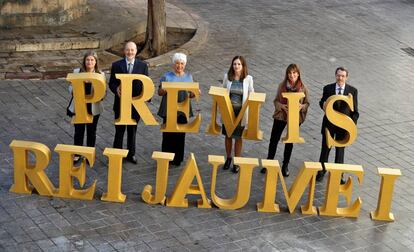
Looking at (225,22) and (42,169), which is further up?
(225,22)

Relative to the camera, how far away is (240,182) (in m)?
11.5

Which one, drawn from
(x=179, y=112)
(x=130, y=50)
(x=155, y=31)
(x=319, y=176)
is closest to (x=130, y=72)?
(x=130, y=50)

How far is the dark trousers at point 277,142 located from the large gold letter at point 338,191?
3.89ft

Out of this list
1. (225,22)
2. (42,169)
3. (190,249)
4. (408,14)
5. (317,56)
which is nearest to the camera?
(190,249)

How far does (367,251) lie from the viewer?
10.9 meters

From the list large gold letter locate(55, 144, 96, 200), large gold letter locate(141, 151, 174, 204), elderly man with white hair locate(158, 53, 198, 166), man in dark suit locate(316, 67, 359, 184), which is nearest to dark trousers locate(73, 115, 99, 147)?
large gold letter locate(55, 144, 96, 200)

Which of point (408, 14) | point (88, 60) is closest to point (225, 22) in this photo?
point (408, 14)

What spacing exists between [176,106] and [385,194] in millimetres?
2956

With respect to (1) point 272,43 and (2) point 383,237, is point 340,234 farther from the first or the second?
(1) point 272,43

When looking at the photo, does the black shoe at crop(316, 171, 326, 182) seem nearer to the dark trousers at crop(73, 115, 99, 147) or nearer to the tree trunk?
the dark trousers at crop(73, 115, 99, 147)

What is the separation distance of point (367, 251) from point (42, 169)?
4.13 m

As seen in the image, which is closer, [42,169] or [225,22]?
[42,169]

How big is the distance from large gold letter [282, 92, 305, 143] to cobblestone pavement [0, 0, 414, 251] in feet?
2.57

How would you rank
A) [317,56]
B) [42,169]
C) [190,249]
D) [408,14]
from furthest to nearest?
[408,14] < [317,56] < [42,169] < [190,249]
